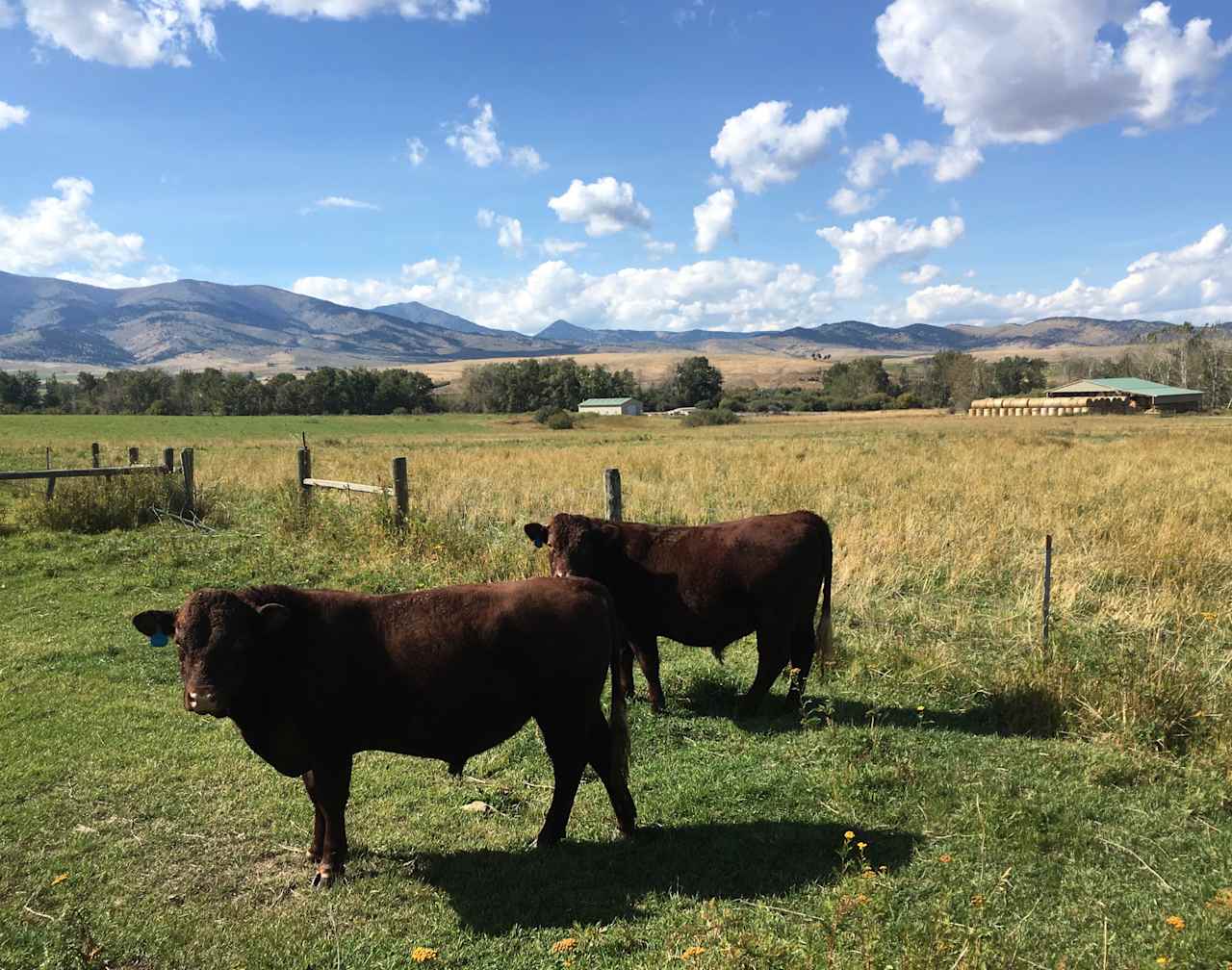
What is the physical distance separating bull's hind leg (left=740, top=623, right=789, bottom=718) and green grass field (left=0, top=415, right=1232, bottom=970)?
0.23 metres

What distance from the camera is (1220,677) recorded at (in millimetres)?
6680

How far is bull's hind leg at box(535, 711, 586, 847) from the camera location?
15.6 ft

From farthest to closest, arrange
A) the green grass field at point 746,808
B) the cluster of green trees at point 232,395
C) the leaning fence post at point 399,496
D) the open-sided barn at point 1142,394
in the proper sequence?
the cluster of green trees at point 232,395, the open-sided barn at point 1142,394, the leaning fence post at point 399,496, the green grass field at point 746,808

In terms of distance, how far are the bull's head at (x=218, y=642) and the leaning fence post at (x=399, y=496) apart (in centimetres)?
857

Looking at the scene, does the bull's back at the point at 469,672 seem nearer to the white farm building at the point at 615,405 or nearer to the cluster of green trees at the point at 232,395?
the white farm building at the point at 615,405

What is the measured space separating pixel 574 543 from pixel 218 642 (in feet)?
10.7

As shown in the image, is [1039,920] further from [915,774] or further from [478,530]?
[478,530]

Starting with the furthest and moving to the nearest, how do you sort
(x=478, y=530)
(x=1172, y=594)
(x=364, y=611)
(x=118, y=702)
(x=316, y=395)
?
(x=316, y=395), (x=478, y=530), (x=1172, y=594), (x=118, y=702), (x=364, y=611)

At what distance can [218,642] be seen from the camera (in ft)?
13.8

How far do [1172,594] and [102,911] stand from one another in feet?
34.4

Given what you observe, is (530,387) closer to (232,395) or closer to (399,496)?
(232,395)

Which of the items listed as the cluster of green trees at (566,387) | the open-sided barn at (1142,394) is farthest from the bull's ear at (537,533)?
the cluster of green trees at (566,387)

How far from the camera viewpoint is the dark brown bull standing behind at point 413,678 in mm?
4516

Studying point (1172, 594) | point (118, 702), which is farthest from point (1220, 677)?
point (118, 702)
